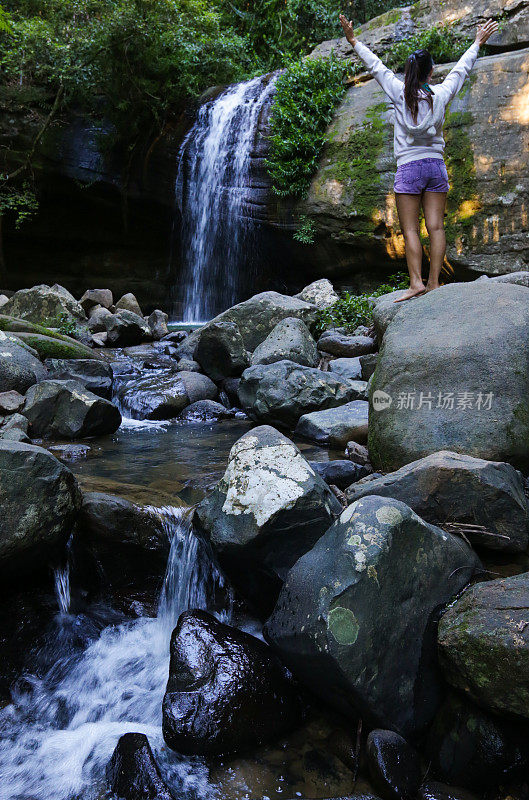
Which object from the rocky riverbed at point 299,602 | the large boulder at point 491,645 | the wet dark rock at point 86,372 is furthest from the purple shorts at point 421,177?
the wet dark rock at point 86,372

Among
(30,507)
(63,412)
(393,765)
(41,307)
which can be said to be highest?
(41,307)

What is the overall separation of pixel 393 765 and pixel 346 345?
5.13 m

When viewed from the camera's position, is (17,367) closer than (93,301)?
Yes

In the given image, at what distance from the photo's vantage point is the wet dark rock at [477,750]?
1942mm

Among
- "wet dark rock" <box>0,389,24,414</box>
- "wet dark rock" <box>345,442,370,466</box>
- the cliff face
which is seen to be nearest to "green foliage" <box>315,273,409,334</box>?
the cliff face

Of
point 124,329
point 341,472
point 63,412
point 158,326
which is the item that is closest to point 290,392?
point 341,472

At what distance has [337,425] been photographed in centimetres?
462

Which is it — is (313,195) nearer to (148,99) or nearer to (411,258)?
(148,99)

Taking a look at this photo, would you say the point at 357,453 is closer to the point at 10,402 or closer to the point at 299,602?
the point at 299,602

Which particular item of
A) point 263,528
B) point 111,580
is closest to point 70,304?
point 111,580

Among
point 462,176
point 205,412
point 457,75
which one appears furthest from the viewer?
point 462,176

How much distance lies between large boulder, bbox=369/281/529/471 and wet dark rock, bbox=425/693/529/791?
4.66ft

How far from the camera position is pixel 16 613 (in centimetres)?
289

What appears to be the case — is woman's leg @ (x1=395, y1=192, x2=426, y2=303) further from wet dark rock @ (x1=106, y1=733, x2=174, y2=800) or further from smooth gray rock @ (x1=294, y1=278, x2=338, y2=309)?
smooth gray rock @ (x1=294, y1=278, x2=338, y2=309)
